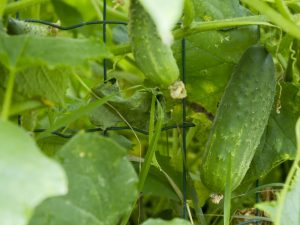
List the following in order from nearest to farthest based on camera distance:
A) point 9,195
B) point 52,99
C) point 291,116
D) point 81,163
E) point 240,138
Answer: point 9,195
point 81,163
point 52,99
point 240,138
point 291,116

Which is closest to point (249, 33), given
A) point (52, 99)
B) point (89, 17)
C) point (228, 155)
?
point (228, 155)

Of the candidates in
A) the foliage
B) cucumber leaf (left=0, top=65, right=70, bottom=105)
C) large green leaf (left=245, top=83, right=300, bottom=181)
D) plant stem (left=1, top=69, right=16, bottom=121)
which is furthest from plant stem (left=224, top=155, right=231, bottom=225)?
plant stem (left=1, top=69, right=16, bottom=121)

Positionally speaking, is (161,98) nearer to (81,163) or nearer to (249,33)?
(249,33)

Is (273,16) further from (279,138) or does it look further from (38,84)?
(279,138)

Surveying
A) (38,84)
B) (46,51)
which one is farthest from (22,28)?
(46,51)

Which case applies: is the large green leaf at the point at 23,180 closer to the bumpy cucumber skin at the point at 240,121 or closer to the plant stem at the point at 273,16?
the plant stem at the point at 273,16

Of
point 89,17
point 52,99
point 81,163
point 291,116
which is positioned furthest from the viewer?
point 89,17

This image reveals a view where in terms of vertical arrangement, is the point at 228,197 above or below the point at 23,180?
below

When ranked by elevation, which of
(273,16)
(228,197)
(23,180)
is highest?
(273,16)
